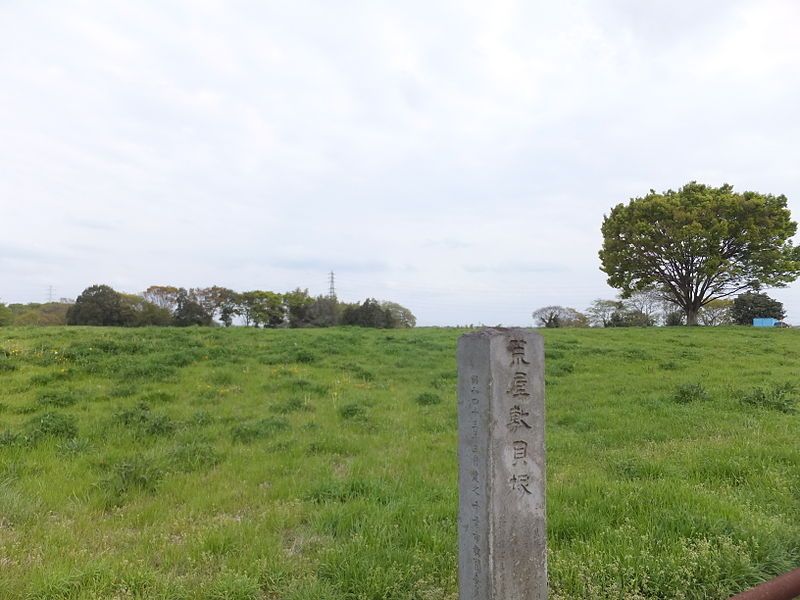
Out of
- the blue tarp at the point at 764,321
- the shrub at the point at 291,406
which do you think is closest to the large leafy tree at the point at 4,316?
the shrub at the point at 291,406

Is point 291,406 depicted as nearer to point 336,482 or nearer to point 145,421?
point 145,421

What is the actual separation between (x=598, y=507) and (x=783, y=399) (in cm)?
731

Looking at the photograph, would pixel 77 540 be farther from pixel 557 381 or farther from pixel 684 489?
pixel 557 381

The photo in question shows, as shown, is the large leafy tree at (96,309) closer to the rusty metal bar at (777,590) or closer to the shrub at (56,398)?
the shrub at (56,398)

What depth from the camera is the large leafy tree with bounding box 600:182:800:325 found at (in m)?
29.4

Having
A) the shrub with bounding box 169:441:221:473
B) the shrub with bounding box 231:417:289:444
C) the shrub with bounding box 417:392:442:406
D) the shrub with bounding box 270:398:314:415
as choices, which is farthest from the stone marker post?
the shrub with bounding box 417:392:442:406

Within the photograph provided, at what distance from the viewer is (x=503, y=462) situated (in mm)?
2963

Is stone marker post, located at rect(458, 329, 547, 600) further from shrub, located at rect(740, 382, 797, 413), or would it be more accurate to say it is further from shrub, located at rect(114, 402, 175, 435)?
shrub, located at rect(740, 382, 797, 413)

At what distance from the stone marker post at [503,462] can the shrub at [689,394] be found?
8953 millimetres

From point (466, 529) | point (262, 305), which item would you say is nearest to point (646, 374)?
point (466, 529)

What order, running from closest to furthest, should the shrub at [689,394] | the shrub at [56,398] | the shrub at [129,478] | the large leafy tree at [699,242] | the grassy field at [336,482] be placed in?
the grassy field at [336,482] → the shrub at [129,478] → the shrub at [56,398] → the shrub at [689,394] → the large leafy tree at [699,242]

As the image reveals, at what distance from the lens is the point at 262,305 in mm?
57812

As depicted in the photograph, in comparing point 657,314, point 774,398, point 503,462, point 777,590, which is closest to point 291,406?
point 503,462

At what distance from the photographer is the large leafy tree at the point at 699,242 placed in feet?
96.4
